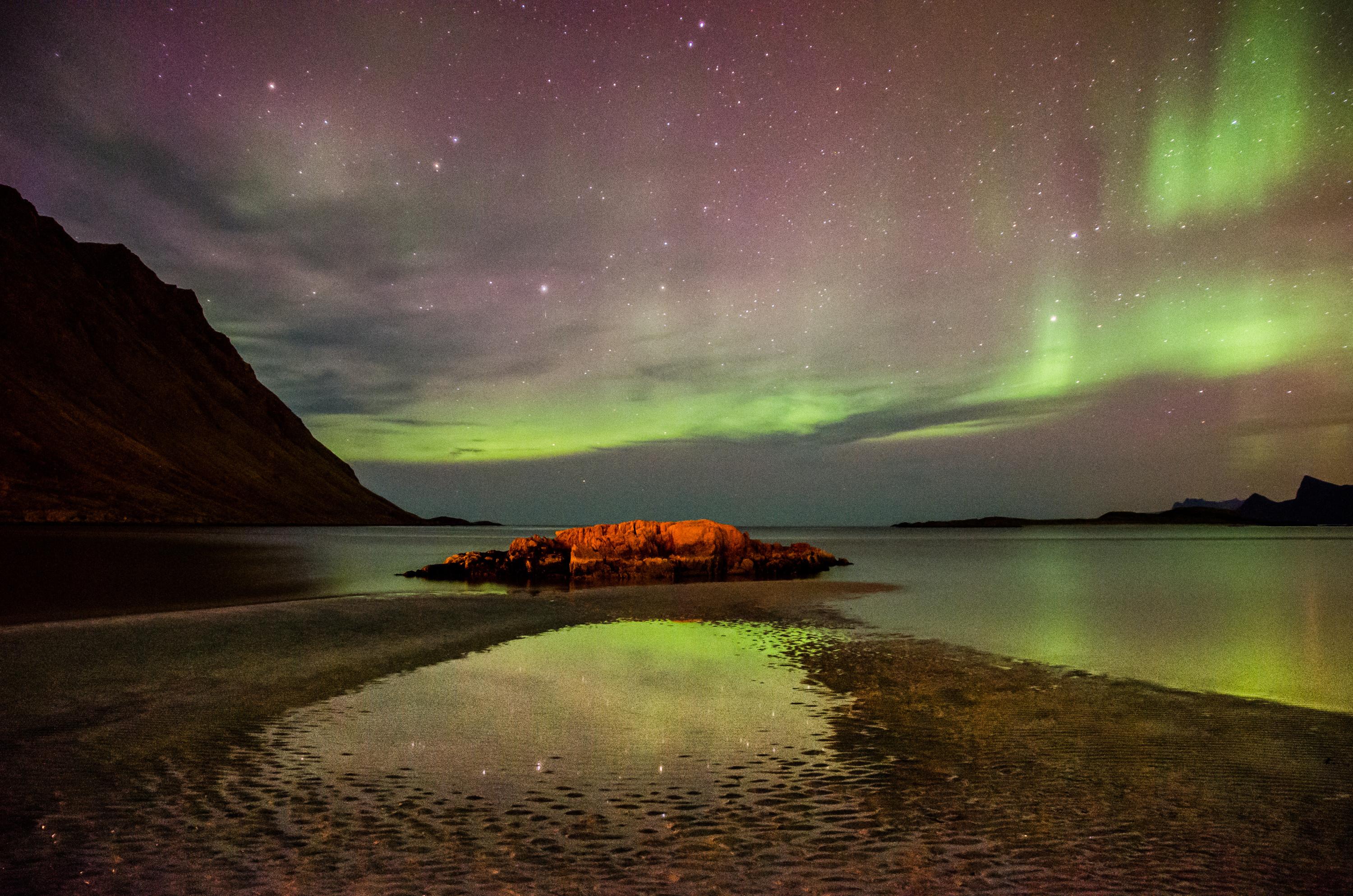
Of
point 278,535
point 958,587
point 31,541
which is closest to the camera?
point 958,587

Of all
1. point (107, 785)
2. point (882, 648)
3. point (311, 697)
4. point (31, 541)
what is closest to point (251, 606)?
point (311, 697)

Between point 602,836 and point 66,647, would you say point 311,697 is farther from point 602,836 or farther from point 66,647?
point 66,647

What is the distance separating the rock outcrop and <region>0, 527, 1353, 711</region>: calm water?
15.3 ft

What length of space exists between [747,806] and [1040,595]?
33.7m

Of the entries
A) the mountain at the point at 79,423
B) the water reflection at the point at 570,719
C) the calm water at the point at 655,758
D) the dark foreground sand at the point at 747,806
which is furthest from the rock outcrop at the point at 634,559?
the mountain at the point at 79,423

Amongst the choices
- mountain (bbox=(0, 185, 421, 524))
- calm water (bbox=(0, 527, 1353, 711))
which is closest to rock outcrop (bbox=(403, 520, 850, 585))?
calm water (bbox=(0, 527, 1353, 711))

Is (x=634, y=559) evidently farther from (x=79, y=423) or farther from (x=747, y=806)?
(x=79, y=423)

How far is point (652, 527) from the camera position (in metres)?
50.8

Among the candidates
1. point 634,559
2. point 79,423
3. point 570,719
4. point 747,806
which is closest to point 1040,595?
point 634,559

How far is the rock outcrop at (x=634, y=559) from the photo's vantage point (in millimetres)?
43812

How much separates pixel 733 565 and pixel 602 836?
140 feet

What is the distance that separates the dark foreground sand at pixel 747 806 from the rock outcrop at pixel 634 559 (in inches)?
1159

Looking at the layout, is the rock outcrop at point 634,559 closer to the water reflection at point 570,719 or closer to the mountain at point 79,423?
the water reflection at point 570,719

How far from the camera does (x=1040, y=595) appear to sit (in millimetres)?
35344
